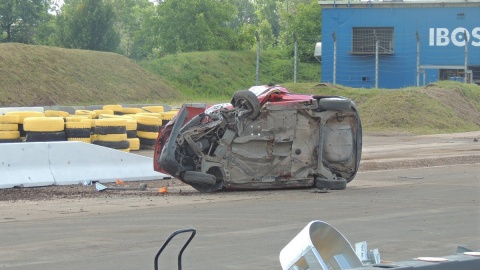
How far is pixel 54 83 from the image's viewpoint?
1796 inches

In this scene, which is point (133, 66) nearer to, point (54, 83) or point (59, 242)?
point (54, 83)

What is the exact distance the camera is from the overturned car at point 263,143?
14625 millimetres

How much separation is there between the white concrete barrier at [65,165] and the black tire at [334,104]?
3.84 meters

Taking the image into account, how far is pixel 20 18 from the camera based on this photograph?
7256 centimetres

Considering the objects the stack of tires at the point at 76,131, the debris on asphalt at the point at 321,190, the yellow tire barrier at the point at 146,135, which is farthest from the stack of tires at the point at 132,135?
A: the debris on asphalt at the point at 321,190

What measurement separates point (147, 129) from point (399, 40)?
3333 centimetres

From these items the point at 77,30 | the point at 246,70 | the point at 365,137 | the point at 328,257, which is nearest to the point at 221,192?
the point at 328,257

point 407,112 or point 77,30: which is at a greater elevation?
point 77,30

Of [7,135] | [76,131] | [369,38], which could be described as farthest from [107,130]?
[369,38]

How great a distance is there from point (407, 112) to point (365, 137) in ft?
16.5

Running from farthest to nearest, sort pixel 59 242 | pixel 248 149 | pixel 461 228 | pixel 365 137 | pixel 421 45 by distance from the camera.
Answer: pixel 421 45 < pixel 365 137 < pixel 248 149 < pixel 461 228 < pixel 59 242

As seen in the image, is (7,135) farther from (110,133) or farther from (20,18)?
(20,18)

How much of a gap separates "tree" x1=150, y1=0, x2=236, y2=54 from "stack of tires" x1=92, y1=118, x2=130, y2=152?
5196 centimetres

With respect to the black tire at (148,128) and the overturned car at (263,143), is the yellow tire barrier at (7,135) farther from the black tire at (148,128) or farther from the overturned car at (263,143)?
the overturned car at (263,143)
